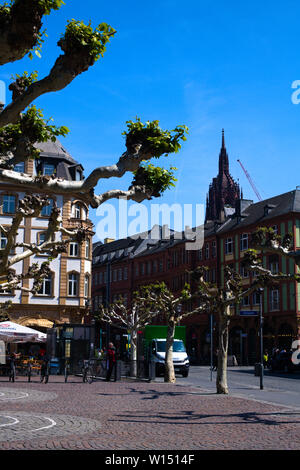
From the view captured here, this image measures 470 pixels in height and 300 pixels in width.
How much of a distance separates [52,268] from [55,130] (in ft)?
122

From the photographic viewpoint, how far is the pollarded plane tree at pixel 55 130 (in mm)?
10156

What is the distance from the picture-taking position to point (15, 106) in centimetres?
1105

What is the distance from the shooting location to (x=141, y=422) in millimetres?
13930

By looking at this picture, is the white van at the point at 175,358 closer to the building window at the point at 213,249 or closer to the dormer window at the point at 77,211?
the dormer window at the point at 77,211

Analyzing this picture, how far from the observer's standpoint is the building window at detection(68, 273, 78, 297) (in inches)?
2018

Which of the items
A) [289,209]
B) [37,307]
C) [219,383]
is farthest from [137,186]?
[289,209]

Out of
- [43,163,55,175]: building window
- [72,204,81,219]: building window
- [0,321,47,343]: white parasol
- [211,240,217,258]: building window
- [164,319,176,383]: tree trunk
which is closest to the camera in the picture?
[164,319,176,383]: tree trunk

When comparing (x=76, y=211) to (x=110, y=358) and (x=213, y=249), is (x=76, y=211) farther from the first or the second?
(x=213, y=249)

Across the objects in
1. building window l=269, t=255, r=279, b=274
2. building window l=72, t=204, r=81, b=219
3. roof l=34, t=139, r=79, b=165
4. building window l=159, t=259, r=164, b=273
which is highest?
roof l=34, t=139, r=79, b=165

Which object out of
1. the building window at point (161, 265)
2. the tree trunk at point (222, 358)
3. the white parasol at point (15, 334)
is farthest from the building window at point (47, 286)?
the building window at point (161, 265)

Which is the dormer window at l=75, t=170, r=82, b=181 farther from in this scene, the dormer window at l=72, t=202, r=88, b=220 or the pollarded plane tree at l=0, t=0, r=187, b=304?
the pollarded plane tree at l=0, t=0, r=187, b=304

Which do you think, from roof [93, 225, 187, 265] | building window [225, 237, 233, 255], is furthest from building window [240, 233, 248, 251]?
roof [93, 225, 187, 265]

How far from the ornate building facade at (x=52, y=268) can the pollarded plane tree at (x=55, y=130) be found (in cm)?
3293
